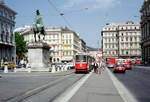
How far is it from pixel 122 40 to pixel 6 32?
67.2 m

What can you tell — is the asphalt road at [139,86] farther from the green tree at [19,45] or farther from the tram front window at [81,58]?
the green tree at [19,45]

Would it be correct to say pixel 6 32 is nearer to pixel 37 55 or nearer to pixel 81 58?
pixel 81 58

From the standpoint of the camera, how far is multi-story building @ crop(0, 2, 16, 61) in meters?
65.4

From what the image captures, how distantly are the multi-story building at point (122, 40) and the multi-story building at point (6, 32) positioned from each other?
5758cm

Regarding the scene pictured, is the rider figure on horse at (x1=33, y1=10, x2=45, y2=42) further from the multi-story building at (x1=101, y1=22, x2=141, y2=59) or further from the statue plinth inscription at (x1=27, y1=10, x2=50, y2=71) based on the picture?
the multi-story building at (x1=101, y1=22, x2=141, y2=59)

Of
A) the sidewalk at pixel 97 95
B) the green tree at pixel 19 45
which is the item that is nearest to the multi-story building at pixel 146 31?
the green tree at pixel 19 45

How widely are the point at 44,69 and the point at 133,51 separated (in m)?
91.4

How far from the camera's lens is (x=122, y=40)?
116688 mm

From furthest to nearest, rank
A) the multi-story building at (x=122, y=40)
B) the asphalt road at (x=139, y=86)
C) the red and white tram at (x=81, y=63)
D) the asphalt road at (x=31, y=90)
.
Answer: the multi-story building at (x=122, y=40), the red and white tram at (x=81, y=63), the asphalt road at (x=139, y=86), the asphalt road at (x=31, y=90)

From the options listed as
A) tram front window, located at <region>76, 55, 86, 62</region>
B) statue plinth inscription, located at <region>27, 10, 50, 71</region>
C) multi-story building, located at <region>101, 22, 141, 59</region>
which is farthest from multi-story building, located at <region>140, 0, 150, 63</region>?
statue plinth inscription, located at <region>27, 10, 50, 71</region>

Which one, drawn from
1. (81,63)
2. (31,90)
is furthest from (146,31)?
(31,90)

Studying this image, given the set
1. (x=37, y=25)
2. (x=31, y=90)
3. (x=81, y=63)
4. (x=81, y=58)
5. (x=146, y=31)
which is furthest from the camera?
(x=146, y=31)

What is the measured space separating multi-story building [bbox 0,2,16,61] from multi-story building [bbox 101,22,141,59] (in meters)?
57.6

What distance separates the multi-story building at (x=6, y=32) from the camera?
6544 cm
